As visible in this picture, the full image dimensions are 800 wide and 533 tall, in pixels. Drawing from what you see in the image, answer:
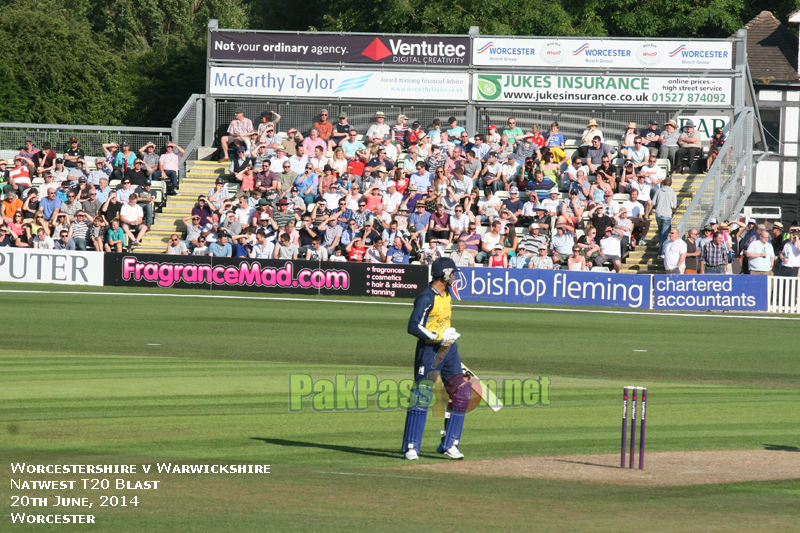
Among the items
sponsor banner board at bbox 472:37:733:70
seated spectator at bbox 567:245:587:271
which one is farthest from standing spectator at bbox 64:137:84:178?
seated spectator at bbox 567:245:587:271

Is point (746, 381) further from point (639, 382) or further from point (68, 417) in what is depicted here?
point (68, 417)

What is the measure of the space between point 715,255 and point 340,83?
1612 centimetres

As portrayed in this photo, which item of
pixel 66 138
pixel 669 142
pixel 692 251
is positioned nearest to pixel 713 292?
pixel 692 251

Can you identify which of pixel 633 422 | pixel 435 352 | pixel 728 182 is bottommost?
pixel 633 422

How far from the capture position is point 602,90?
35.8 meters

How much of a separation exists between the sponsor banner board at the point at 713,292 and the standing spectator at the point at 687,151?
254 inches

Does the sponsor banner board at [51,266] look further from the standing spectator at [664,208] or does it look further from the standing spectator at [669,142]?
the standing spectator at [669,142]

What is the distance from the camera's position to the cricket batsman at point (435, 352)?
32.4 ft

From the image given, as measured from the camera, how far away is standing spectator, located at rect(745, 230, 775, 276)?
90.7ft

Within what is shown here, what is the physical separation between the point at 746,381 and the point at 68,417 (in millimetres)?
10965

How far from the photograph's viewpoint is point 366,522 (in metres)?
7.73

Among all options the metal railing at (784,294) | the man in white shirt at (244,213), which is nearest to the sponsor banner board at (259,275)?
the man in white shirt at (244,213)

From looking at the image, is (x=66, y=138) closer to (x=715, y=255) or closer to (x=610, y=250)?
(x=610, y=250)

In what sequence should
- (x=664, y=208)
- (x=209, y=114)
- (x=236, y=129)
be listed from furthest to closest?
1. (x=209, y=114)
2. (x=236, y=129)
3. (x=664, y=208)
